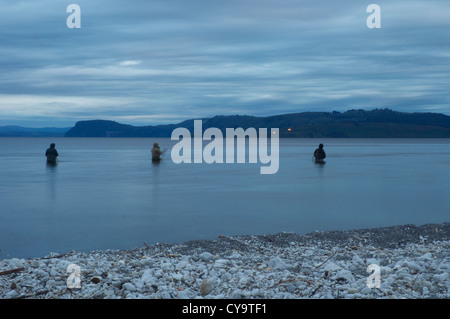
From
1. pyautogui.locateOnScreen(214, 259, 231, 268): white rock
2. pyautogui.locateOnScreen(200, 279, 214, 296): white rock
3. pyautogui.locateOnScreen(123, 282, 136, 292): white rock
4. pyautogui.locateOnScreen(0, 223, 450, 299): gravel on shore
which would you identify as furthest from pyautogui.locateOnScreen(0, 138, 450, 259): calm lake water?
pyautogui.locateOnScreen(200, 279, 214, 296): white rock

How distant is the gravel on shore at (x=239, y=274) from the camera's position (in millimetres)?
6289

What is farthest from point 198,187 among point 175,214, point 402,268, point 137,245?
point 402,268

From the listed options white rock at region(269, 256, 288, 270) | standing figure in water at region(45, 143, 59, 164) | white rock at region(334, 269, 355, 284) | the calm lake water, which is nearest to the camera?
white rock at region(334, 269, 355, 284)

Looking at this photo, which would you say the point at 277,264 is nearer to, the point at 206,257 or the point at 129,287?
the point at 206,257

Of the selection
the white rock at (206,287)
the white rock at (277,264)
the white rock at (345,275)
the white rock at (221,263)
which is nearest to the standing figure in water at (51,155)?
the white rock at (221,263)

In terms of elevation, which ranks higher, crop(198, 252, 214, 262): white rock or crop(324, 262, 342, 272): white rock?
crop(324, 262, 342, 272): white rock

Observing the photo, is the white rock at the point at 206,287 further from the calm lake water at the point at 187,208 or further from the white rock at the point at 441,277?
the calm lake water at the point at 187,208

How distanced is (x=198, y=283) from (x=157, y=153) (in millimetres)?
39148

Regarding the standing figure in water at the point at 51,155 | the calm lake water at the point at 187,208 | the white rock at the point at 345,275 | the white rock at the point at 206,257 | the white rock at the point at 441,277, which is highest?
the standing figure in water at the point at 51,155

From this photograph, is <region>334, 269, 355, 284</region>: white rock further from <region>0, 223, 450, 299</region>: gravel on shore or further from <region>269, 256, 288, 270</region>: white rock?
<region>269, 256, 288, 270</region>: white rock

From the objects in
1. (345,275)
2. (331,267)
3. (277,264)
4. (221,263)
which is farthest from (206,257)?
(345,275)

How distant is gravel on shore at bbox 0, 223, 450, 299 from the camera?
6289 mm

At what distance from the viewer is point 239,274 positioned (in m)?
7.17

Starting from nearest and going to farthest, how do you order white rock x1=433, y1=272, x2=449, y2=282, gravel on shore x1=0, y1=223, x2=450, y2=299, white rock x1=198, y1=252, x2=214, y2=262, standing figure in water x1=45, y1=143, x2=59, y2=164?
gravel on shore x1=0, y1=223, x2=450, y2=299 < white rock x1=433, y1=272, x2=449, y2=282 < white rock x1=198, y1=252, x2=214, y2=262 < standing figure in water x1=45, y1=143, x2=59, y2=164
